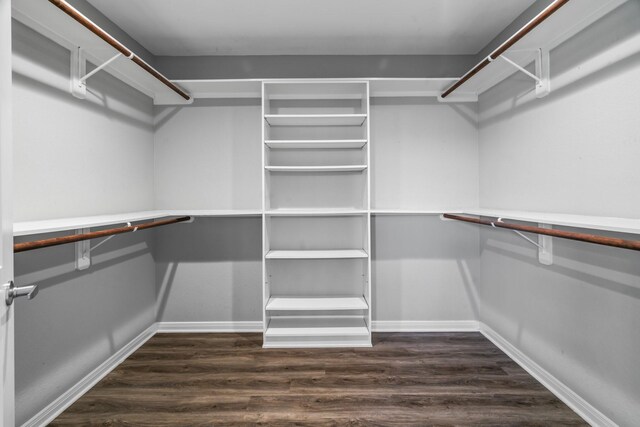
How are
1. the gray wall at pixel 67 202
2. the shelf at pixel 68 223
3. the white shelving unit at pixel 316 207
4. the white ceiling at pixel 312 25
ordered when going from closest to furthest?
the shelf at pixel 68 223 → the gray wall at pixel 67 202 → the white ceiling at pixel 312 25 → the white shelving unit at pixel 316 207

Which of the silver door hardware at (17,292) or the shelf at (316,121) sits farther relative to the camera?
the shelf at (316,121)

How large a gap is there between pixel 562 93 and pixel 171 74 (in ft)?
8.93

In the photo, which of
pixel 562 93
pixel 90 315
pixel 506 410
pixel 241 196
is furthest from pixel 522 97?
pixel 90 315

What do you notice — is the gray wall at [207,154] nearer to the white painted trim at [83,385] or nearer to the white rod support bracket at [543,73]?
the white painted trim at [83,385]

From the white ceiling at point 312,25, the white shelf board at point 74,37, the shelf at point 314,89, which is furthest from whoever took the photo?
the shelf at point 314,89

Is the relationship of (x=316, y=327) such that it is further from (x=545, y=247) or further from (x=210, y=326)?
(x=545, y=247)

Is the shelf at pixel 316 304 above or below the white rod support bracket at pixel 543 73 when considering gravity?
below

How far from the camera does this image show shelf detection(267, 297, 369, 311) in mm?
2455

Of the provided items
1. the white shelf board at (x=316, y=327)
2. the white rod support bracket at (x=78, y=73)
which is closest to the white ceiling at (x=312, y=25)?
the white rod support bracket at (x=78, y=73)

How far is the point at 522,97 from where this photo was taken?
2.13 metres

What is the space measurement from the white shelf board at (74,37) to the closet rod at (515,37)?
2059 mm

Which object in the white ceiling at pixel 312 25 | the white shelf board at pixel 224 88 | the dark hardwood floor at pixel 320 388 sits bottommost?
the dark hardwood floor at pixel 320 388

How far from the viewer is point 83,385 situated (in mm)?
1897

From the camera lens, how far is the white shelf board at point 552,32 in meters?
1.48
